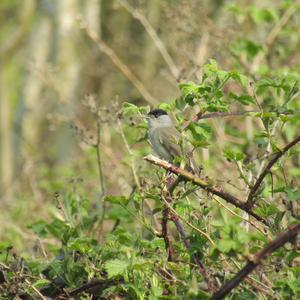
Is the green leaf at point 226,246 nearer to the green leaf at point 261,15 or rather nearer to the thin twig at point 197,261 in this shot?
the thin twig at point 197,261

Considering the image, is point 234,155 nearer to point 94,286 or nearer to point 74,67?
point 94,286

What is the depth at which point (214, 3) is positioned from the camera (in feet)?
42.2

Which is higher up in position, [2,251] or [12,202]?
[2,251]

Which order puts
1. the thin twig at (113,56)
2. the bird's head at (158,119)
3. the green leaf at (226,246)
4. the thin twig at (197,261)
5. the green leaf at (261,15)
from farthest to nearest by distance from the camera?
the thin twig at (113,56) < the green leaf at (261,15) < the bird's head at (158,119) < the thin twig at (197,261) < the green leaf at (226,246)

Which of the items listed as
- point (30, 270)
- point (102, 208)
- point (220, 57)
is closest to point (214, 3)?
point (220, 57)

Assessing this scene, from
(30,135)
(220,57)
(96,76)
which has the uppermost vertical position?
(220,57)

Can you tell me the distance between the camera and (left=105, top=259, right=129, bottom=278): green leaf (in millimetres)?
2508

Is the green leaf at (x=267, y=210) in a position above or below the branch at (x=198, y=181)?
below

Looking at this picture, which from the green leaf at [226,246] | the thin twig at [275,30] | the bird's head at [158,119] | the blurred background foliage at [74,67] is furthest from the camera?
the blurred background foliage at [74,67]

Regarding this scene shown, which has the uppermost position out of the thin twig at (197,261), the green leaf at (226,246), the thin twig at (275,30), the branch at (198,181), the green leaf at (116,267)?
the thin twig at (275,30)

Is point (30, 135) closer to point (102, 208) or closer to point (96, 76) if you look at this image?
point (96, 76)

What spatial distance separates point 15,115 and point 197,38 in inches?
335

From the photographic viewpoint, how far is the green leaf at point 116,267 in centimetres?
251

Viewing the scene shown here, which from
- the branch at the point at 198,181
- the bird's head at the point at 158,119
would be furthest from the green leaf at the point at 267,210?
the bird's head at the point at 158,119
